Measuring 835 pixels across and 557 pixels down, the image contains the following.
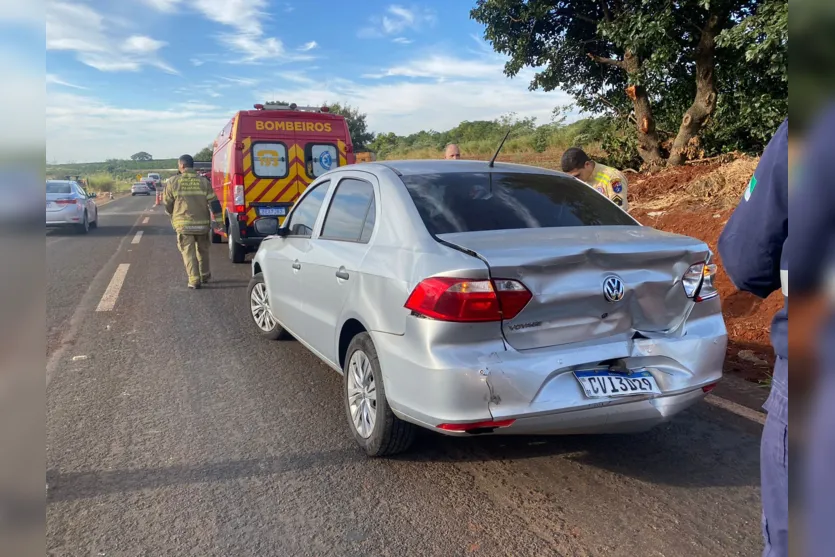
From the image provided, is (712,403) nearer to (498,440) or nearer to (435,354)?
(498,440)

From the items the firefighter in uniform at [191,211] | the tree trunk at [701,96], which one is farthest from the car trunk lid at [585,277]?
the tree trunk at [701,96]

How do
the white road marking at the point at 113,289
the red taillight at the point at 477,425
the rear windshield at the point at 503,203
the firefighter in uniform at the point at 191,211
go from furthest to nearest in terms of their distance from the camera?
the firefighter in uniform at the point at 191,211 < the white road marking at the point at 113,289 < the rear windshield at the point at 503,203 < the red taillight at the point at 477,425

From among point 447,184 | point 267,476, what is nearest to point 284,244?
point 447,184

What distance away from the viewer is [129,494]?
3213mm

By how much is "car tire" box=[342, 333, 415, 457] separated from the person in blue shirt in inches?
79.9

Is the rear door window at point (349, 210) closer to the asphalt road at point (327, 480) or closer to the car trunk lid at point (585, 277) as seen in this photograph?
the car trunk lid at point (585, 277)

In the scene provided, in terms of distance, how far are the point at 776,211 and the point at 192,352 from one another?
5274mm

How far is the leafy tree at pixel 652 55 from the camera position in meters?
10.6

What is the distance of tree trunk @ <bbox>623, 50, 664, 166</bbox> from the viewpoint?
12.7 metres

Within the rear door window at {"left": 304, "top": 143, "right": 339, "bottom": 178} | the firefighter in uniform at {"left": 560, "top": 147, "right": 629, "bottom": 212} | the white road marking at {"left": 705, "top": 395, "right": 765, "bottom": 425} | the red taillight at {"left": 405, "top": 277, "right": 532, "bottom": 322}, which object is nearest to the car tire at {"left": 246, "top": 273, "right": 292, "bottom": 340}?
the firefighter in uniform at {"left": 560, "top": 147, "right": 629, "bottom": 212}

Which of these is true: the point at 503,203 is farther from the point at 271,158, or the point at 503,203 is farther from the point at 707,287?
the point at 271,158

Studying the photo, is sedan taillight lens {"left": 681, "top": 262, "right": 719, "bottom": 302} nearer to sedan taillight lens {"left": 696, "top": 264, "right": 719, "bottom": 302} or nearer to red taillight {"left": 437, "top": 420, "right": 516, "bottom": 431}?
sedan taillight lens {"left": 696, "top": 264, "right": 719, "bottom": 302}

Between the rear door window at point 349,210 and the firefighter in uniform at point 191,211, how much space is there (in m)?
4.84

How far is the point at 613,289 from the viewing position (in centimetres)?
306
